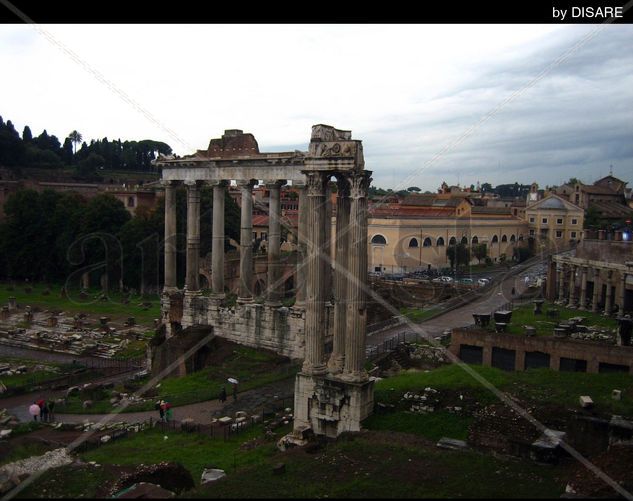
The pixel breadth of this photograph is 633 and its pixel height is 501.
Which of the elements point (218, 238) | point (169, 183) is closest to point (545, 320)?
point (218, 238)

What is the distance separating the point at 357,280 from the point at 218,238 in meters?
14.6

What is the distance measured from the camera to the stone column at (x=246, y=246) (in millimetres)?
27828

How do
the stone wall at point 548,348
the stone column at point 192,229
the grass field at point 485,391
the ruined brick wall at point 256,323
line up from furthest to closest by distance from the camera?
the stone column at point 192,229, the ruined brick wall at point 256,323, the stone wall at point 548,348, the grass field at point 485,391

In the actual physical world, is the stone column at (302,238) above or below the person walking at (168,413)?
above

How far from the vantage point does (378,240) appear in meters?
60.2

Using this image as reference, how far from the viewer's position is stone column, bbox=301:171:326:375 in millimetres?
16281

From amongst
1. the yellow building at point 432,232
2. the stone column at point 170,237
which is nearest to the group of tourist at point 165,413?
the stone column at point 170,237

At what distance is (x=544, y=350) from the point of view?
78.6 ft

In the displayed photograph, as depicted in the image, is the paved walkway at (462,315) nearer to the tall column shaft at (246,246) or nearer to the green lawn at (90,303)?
the tall column shaft at (246,246)

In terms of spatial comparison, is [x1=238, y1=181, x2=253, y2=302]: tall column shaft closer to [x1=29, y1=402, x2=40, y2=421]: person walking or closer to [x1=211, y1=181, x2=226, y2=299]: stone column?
[x1=211, y1=181, x2=226, y2=299]: stone column

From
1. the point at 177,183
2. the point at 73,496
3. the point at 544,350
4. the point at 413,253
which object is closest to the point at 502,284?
the point at 413,253

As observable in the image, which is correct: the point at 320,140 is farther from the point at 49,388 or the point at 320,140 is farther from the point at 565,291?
the point at 565,291

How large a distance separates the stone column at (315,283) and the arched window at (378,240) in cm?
4358

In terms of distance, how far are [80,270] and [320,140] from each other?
52204 millimetres
